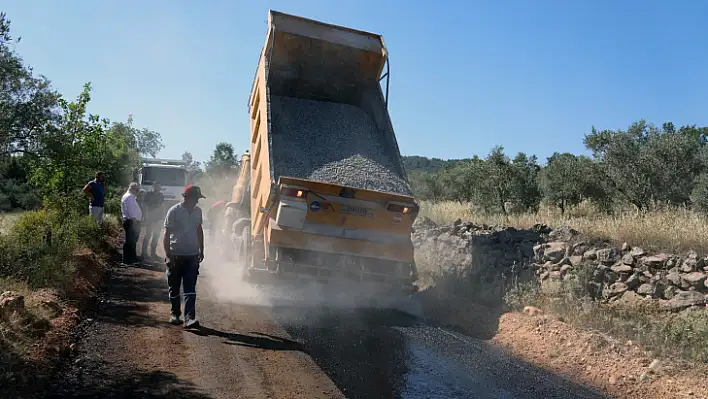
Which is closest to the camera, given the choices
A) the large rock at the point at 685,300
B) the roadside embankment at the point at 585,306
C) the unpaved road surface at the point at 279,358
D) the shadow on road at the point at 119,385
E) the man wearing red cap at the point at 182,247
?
the shadow on road at the point at 119,385

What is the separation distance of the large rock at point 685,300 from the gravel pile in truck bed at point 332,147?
12.0ft

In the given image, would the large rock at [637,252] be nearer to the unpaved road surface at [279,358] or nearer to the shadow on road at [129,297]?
the unpaved road surface at [279,358]

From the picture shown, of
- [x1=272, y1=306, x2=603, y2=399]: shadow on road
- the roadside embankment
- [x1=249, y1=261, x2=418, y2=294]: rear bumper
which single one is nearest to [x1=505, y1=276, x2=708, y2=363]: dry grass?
the roadside embankment

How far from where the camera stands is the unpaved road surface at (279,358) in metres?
4.34

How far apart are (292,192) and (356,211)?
0.99 m

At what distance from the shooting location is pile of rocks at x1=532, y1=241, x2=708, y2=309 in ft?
20.3

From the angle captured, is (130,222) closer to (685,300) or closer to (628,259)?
(628,259)

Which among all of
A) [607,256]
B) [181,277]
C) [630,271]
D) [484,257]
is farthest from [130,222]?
[630,271]

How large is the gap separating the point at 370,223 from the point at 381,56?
3.53 m

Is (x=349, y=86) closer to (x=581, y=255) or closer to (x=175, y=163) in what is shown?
(x=581, y=255)

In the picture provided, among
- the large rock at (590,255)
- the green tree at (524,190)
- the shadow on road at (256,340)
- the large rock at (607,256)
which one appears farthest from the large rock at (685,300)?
the green tree at (524,190)

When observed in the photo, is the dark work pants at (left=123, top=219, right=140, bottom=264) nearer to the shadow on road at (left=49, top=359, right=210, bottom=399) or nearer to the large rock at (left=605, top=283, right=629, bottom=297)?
the shadow on road at (left=49, top=359, right=210, bottom=399)

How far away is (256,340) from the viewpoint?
5.75m

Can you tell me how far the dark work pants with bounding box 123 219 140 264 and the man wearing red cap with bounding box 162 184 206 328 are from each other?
4.23 m
